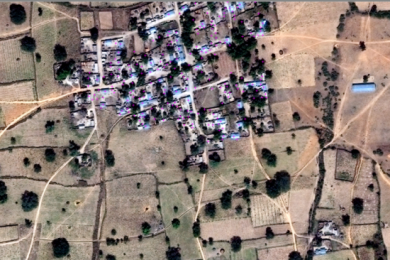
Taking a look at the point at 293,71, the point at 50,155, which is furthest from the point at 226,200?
the point at 50,155

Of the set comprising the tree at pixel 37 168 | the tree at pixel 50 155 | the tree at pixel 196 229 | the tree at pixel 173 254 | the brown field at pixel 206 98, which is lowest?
the tree at pixel 173 254

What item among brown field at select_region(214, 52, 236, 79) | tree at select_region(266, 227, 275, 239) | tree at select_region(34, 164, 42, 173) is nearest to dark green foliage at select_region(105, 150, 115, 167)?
tree at select_region(34, 164, 42, 173)

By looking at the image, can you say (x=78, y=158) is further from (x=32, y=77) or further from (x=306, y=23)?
(x=306, y=23)

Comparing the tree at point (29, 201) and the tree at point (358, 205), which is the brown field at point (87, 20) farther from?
the tree at point (358, 205)

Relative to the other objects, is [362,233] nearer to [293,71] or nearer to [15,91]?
[293,71]

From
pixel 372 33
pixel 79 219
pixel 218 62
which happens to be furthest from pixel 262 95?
pixel 79 219

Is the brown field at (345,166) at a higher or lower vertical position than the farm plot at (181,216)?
higher

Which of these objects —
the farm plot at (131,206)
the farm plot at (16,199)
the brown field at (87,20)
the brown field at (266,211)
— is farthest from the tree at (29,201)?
the brown field at (266,211)

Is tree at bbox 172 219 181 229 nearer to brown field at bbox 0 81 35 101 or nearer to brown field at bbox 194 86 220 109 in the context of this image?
brown field at bbox 194 86 220 109
